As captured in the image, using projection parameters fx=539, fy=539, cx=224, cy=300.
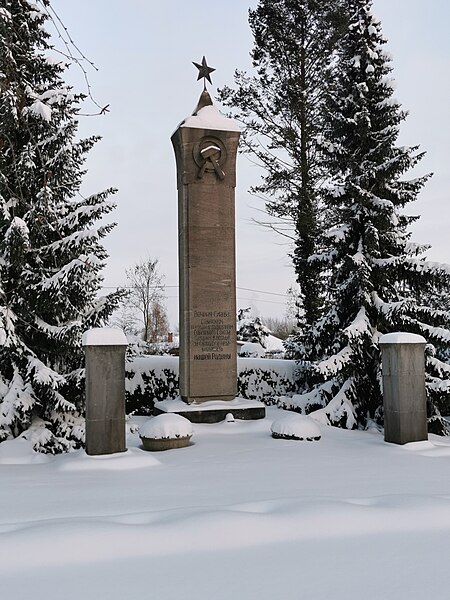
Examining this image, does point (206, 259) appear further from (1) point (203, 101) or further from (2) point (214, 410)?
(1) point (203, 101)

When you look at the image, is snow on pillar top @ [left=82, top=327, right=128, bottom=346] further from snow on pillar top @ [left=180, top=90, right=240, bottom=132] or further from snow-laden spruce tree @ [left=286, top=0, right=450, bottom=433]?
snow on pillar top @ [left=180, top=90, right=240, bottom=132]

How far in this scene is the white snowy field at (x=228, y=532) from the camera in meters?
2.70

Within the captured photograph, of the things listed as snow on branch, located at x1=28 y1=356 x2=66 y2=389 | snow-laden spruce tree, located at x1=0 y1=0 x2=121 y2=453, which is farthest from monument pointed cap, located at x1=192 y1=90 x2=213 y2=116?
snow on branch, located at x1=28 y1=356 x2=66 y2=389

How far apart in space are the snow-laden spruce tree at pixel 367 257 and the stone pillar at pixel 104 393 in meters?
3.93

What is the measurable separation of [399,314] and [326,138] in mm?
3912

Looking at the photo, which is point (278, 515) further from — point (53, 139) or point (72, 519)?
point (53, 139)

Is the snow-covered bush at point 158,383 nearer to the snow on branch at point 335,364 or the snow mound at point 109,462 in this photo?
the snow on branch at point 335,364

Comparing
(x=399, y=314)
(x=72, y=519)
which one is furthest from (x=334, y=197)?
(x=72, y=519)

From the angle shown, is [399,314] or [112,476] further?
[399,314]

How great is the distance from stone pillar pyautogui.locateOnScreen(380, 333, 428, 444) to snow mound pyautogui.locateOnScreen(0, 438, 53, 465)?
14.5ft

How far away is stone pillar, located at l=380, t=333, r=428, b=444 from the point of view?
7078 millimetres

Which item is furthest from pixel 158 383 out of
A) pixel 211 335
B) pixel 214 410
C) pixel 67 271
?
pixel 67 271

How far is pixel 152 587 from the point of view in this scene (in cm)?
269

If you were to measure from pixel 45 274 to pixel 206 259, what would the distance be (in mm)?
2663
